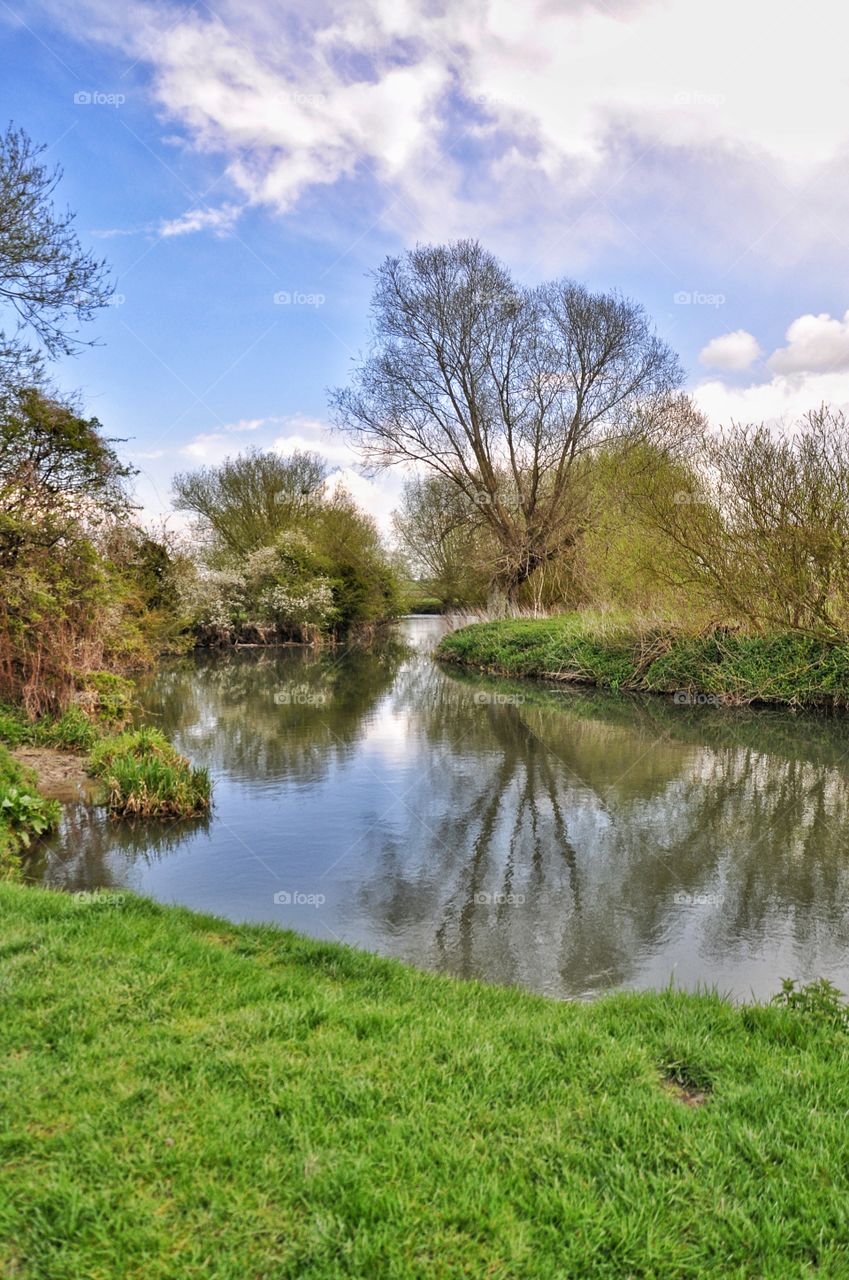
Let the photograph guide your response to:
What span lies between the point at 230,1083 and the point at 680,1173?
5.47 feet

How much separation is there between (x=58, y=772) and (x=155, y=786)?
200 centimetres

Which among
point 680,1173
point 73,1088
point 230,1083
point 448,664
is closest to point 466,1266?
point 680,1173

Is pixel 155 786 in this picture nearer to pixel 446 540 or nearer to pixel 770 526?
pixel 770 526

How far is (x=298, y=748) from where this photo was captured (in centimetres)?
1277

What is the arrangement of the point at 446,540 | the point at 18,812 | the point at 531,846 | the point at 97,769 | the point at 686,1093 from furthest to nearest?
1. the point at 446,540
2. the point at 97,769
3. the point at 18,812
4. the point at 531,846
5. the point at 686,1093

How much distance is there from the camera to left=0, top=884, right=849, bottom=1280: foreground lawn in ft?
7.03

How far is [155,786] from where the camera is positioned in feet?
29.1

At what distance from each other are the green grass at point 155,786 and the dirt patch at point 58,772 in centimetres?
32

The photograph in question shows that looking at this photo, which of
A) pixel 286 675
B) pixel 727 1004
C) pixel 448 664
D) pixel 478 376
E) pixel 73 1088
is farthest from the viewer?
pixel 448 664

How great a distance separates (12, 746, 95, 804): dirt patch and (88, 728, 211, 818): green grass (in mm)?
319

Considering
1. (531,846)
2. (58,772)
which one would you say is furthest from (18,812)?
(531,846)

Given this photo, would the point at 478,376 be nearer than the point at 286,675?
No

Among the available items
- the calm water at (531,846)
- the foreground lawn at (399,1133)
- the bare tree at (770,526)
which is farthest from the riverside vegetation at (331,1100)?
the bare tree at (770,526)

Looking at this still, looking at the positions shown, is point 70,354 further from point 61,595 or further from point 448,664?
point 448,664
